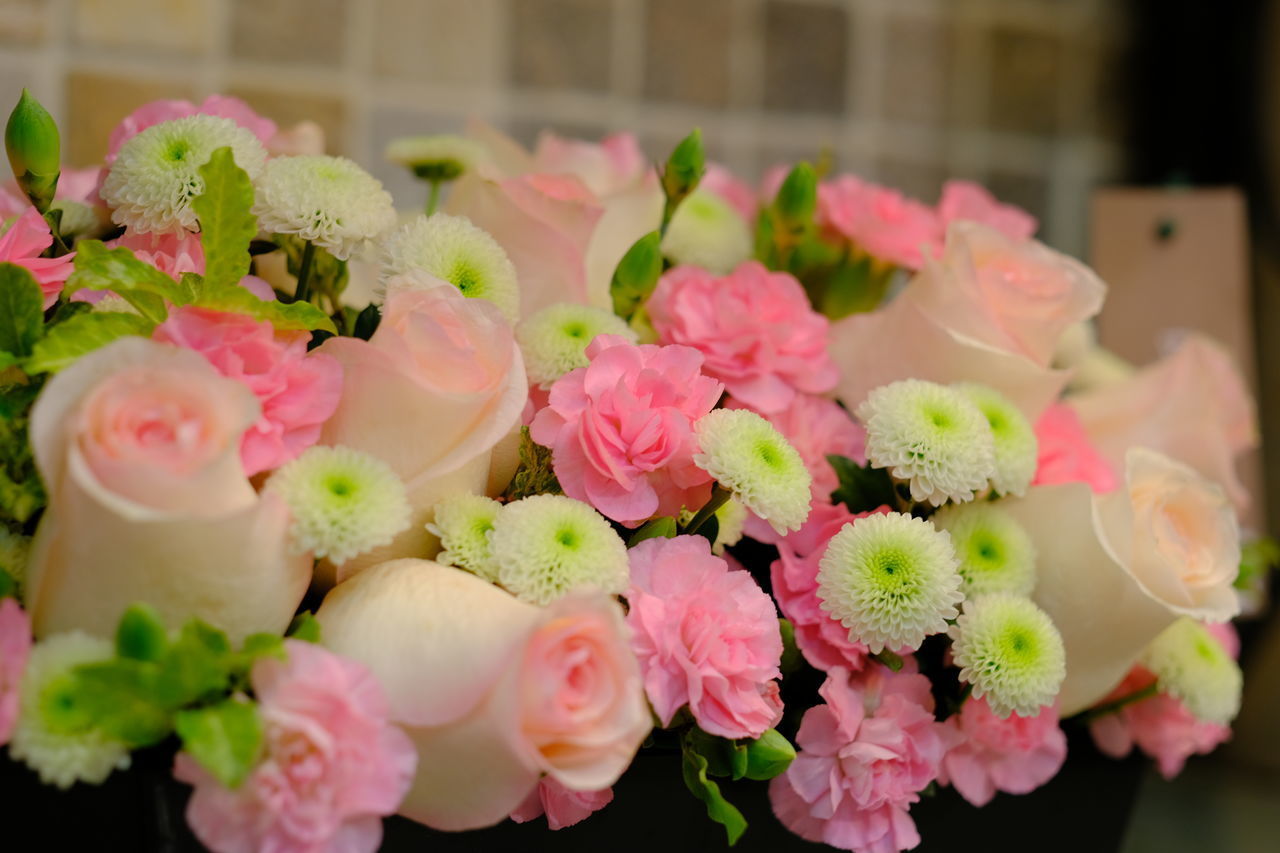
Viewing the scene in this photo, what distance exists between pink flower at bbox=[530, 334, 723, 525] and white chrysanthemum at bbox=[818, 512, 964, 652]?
54 mm

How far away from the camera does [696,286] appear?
0.47 m

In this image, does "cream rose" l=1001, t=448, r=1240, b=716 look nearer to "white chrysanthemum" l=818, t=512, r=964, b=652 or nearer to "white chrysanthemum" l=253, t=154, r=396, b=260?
"white chrysanthemum" l=818, t=512, r=964, b=652

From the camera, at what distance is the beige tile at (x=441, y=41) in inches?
29.1

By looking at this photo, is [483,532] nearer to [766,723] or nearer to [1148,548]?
[766,723]

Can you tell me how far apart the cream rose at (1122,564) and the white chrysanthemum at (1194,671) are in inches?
1.4

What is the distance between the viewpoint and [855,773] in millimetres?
385

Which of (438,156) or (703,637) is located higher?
(438,156)

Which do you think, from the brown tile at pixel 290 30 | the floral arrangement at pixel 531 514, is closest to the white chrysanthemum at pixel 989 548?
the floral arrangement at pixel 531 514

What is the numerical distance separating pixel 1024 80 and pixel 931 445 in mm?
688

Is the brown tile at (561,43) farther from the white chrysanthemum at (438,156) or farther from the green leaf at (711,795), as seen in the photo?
the green leaf at (711,795)

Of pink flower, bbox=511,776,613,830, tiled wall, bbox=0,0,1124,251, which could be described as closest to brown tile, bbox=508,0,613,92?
tiled wall, bbox=0,0,1124,251

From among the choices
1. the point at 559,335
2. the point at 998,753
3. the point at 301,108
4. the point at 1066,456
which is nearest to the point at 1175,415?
the point at 1066,456

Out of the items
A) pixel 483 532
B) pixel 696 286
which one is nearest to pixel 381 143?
pixel 696 286

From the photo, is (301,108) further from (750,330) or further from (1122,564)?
(1122,564)
